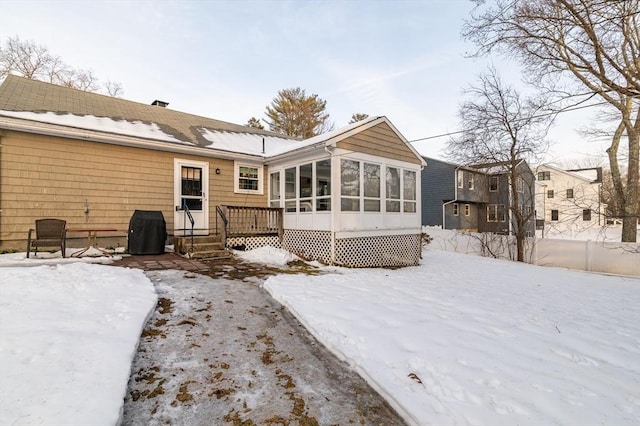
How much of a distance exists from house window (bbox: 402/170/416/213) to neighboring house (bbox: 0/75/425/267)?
1.4 inches

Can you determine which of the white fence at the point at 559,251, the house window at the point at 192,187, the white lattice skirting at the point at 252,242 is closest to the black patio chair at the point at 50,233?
the house window at the point at 192,187

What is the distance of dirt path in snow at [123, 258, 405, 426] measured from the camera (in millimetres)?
2059

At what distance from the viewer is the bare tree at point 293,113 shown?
85.7ft

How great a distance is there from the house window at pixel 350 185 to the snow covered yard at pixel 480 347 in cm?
266

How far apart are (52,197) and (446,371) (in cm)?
909

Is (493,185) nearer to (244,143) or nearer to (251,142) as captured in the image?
(251,142)

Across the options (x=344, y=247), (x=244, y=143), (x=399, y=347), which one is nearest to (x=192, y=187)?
(x=244, y=143)

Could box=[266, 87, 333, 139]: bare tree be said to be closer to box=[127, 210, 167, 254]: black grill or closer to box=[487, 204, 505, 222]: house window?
box=[487, 204, 505, 222]: house window

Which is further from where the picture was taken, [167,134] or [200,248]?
[167,134]

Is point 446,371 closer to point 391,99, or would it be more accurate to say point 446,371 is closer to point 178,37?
point 178,37

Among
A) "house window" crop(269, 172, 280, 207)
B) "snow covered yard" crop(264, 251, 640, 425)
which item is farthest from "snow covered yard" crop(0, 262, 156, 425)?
"house window" crop(269, 172, 280, 207)

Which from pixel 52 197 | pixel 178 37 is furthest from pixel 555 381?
pixel 178 37

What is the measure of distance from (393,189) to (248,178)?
497 centimetres

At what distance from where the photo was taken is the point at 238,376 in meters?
2.53
